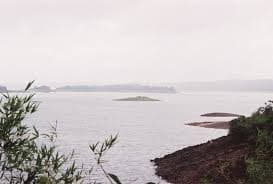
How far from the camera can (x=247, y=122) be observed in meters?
45.4

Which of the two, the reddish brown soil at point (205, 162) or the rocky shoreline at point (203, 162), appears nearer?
the reddish brown soil at point (205, 162)

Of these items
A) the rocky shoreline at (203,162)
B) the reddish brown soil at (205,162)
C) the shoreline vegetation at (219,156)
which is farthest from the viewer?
the shoreline vegetation at (219,156)

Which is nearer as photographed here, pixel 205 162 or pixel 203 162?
pixel 205 162

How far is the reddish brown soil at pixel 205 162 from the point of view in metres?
35.1

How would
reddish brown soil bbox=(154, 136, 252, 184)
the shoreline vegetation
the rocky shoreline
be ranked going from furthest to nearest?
the shoreline vegetation, the rocky shoreline, reddish brown soil bbox=(154, 136, 252, 184)

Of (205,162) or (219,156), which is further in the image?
(219,156)

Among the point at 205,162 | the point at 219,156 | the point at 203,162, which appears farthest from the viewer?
the point at 219,156

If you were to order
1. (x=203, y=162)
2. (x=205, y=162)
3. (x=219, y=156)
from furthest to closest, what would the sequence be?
(x=219, y=156) → (x=203, y=162) → (x=205, y=162)

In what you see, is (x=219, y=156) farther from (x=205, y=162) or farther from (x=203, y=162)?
(x=205, y=162)

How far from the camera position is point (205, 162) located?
4153cm

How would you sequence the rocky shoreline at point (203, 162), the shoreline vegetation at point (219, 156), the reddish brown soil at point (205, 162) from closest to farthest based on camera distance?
the reddish brown soil at point (205, 162) < the rocky shoreline at point (203, 162) < the shoreline vegetation at point (219, 156)

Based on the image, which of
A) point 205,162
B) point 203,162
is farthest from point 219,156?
point 205,162

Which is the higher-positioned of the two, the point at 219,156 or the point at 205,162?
the point at 219,156

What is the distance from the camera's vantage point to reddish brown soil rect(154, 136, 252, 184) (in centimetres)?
3512
